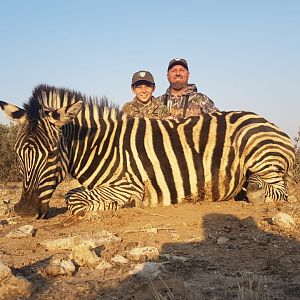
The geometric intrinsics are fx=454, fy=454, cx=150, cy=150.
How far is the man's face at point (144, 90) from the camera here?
325 inches

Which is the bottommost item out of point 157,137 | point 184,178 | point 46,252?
point 46,252

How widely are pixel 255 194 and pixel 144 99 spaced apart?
3.67m

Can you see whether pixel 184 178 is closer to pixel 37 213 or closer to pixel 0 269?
pixel 37 213

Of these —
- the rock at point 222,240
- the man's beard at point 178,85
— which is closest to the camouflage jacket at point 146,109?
the man's beard at point 178,85

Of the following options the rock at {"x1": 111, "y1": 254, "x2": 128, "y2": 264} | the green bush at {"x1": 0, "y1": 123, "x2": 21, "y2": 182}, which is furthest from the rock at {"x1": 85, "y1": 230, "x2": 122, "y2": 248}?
the green bush at {"x1": 0, "y1": 123, "x2": 21, "y2": 182}

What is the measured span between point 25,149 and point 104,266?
7.29ft

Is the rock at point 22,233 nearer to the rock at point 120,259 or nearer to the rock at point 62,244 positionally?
the rock at point 62,244

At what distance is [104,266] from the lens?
9.27ft

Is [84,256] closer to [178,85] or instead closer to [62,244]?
[62,244]

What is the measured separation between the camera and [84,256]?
2.92 meters

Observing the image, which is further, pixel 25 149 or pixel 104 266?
Answer: pixel 25 149

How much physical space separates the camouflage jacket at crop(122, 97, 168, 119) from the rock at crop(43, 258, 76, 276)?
5.46m

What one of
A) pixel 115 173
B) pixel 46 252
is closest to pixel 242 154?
pixel 115 173

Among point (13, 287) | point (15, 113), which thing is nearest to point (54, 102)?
point (15, 113)
